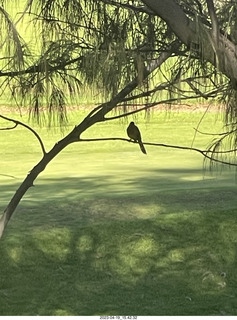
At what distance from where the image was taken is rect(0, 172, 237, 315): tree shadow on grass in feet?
15.4

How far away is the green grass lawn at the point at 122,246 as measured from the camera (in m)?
4.73

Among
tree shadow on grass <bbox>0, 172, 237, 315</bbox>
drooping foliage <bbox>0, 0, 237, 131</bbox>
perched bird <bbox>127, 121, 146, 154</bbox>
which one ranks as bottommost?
tree shadow on grass <bbox>0, 172, 237, 315</bbox>

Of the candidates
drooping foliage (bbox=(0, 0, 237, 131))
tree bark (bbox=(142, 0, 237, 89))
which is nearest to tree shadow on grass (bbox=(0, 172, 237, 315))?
drooping foliage (bbox=(0, 0, 237, 131))

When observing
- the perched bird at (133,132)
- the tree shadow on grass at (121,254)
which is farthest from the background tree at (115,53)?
the tree shadow on grass at (121,254)

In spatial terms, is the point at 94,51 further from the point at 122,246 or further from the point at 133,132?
the point at 122,246

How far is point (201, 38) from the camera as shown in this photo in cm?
251

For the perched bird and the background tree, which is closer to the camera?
the background tree

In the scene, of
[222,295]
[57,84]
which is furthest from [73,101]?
[222,295]

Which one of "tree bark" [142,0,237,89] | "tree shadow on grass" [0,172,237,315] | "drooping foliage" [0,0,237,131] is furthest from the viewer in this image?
"tree shadow on grass" [0,172,237,315]

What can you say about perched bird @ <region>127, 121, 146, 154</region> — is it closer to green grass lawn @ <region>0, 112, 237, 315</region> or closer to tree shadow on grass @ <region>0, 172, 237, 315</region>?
green grass lawn @ <region>0, 112, 237, 315</region>

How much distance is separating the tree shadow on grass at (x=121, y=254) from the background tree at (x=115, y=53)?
4.59 ft

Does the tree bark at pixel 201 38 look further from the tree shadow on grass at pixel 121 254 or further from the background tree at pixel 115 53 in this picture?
the tree shadow on grass at pixel 121 254

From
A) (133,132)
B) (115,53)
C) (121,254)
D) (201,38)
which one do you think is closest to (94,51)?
(115,53)

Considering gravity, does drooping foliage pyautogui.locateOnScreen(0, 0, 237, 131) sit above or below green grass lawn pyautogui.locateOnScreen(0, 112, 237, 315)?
above
